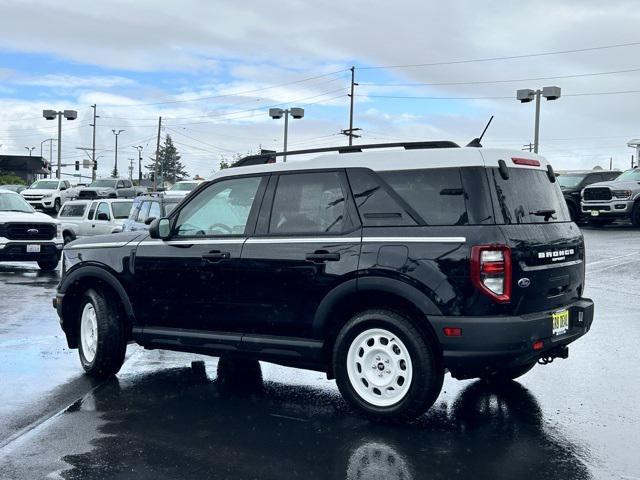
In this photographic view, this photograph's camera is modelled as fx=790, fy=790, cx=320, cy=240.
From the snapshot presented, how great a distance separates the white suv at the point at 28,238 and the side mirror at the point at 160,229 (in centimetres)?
1077

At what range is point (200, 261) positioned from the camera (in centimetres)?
641

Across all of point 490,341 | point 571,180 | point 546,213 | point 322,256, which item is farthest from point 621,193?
point 490,341

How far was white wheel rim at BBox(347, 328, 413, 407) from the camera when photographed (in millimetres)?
5520

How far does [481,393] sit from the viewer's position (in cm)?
645

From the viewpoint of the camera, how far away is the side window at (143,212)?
1655 centimetres

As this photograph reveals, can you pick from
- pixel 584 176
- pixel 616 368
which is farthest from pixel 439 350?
pixel 584 176

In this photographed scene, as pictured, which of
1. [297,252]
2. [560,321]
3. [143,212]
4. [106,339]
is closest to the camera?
[560,321]

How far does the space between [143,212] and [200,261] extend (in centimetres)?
1064

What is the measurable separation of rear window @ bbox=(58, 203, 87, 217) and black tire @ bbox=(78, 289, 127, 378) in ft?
53.5

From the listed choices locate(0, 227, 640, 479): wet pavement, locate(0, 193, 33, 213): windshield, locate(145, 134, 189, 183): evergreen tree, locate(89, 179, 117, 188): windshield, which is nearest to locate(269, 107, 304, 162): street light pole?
locate(89, 179, 117, 188): windshield

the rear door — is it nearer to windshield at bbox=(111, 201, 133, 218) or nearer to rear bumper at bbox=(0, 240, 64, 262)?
rear bumper at bbox=(0, 240, 64, 262)

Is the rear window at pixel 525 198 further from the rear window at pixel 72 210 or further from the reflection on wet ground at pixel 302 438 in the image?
the rear window at pixel 72 210

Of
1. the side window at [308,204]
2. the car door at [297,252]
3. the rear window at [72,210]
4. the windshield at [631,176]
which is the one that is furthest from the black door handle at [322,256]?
the windshield at [631,176]

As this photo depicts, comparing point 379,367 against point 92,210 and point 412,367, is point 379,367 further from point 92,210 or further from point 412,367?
point 92,210
